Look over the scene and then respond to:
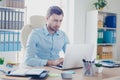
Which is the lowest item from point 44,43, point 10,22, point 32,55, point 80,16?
point 32,55

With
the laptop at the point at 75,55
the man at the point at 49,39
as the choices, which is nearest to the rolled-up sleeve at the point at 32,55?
the man at the point at 49,39

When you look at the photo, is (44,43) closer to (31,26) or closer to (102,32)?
(31,26)

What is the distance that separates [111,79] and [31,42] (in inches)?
40.0

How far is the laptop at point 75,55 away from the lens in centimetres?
172

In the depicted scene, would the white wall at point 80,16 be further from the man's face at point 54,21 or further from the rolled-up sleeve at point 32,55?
the rolled-up sleeve at point 32,55

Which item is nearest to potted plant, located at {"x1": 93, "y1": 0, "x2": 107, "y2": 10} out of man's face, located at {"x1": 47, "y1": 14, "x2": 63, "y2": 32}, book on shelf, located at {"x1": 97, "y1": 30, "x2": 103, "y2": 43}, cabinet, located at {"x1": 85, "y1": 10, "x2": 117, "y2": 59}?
cabinet, located at {"x1": 85, "y1": 10, "x2": 117, "y2": 59}

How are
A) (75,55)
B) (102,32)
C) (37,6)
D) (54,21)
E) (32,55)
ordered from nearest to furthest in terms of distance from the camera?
(75,55) → (32,55) → (54,21) → (37,6) → (102,32)

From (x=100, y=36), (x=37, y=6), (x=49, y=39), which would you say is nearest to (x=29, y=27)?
(x=49, y=39)

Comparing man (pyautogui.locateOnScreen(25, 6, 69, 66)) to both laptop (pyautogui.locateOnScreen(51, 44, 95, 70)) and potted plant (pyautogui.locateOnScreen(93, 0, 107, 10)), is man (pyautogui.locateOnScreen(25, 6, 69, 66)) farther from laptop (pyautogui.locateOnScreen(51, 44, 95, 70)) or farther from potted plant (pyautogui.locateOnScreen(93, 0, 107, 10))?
potted plant (pyautogui.locateOnScreen(93, 0, 107, 10))

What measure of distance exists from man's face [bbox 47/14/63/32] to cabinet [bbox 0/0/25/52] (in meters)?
1.31

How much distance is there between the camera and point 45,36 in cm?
238

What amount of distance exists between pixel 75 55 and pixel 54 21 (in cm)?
69

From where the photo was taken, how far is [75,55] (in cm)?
178

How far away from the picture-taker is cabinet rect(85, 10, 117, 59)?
404 centimetres
